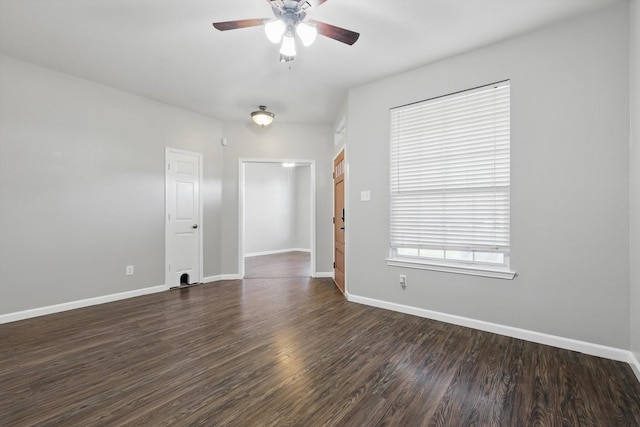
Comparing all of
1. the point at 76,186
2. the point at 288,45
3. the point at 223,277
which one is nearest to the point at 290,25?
the point at 288,45

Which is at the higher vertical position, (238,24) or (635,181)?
(238,24)

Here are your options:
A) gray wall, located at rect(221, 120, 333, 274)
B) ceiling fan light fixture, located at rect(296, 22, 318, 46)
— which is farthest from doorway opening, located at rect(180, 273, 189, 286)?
ceiling fan light fixture, located at rect(296, 22, 318, 46)

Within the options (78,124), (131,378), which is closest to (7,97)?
(78,124)

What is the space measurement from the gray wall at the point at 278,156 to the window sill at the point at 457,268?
200cm

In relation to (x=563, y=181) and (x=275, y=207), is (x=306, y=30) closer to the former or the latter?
(x=563, y=181)

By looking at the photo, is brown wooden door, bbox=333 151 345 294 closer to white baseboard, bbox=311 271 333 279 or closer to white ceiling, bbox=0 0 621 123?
white baseboard, bbox=311 271 333 279

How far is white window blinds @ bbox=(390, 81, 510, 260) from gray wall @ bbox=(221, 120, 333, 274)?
195 centimetres

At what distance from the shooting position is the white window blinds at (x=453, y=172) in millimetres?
2727

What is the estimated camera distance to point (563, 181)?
2422 millimetres

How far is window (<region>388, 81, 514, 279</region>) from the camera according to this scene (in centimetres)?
272

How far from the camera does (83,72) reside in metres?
3.33

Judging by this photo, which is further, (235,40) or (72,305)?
(72,305)

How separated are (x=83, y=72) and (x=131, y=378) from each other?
3438 millimetres

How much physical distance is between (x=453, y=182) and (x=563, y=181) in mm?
875
